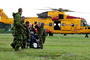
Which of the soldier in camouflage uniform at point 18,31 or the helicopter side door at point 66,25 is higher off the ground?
the soldier in camouflage uniform at point 18,31

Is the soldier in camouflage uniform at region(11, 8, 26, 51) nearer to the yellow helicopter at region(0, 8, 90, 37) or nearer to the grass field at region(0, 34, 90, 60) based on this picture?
the grass field at region(0, 34, 90, 60)

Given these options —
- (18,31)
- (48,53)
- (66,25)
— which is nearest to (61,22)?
(66,25)

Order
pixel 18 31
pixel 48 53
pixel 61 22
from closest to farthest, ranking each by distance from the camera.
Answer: pixel 48 53
pixel 18 31
pixel 61 22

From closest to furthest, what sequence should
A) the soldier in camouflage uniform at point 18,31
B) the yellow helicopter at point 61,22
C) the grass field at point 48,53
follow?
the grass field at point 48,53 → the soldier in camouflage uniform at point 18,31 → the yellow helicopter at point 61,22

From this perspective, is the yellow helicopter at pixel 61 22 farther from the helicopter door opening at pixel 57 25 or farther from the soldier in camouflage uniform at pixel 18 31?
the soldier in camouflage uniform at pixel 18 31

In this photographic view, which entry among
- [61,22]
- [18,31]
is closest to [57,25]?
[61,22]

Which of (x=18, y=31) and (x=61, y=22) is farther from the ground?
(x=18, y=31)

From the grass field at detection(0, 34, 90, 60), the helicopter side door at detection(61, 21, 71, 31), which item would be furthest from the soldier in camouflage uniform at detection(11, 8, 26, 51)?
the helicopter side door at detection(61, 21, 71, 31)

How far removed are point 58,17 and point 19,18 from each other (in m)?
24.4

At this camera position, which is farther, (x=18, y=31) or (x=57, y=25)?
(x=57, y=25)

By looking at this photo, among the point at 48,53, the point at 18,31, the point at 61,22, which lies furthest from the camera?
the point at 61,22

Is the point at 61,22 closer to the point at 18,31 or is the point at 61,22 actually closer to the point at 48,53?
the point at 18,31

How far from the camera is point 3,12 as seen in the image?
3881cm

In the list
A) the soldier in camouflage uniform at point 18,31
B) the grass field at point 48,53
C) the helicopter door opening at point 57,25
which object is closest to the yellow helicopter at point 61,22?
the helicopter door opening at point 57,25
